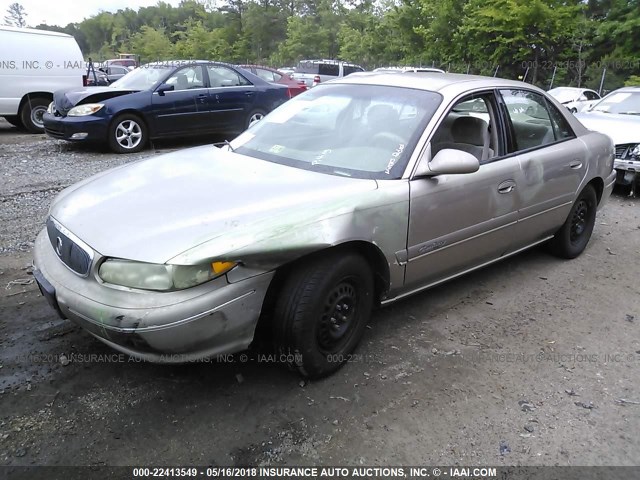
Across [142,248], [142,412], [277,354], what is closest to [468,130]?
[277,354]

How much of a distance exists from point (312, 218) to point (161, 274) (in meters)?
0.77

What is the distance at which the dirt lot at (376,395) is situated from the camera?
236cm

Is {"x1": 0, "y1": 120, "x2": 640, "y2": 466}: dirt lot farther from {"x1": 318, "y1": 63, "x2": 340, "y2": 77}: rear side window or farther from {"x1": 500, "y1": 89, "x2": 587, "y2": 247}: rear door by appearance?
{"x1": 318, "y1": 63, "x2": 340, "y2": 77}: rear side window

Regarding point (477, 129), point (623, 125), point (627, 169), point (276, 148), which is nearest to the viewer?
point (276, 148)

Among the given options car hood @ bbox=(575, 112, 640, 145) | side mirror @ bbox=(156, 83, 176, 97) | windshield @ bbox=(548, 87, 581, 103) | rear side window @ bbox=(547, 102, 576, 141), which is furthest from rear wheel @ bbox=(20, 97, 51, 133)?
windshield @ bbox=(548, 87, 581, 103)

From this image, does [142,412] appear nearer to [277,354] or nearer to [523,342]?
[277,354]

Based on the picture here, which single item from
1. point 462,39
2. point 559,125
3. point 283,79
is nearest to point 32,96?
point 283,79

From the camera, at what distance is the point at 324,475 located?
2230 millimetres

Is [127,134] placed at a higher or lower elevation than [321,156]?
lower

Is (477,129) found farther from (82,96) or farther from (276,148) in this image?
(82,96)

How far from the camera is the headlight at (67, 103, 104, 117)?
8.21 metres

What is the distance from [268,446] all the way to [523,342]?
186 centimetres

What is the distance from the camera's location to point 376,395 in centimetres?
275

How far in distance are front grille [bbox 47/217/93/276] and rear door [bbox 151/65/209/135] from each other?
6.40m
